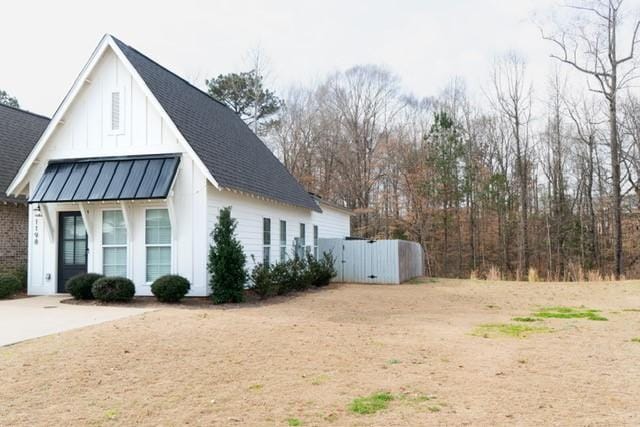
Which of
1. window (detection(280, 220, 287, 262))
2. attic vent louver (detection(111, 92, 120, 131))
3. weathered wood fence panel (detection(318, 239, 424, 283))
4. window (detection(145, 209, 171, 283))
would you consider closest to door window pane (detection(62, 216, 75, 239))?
window (detection(145, 209, 171, 283))

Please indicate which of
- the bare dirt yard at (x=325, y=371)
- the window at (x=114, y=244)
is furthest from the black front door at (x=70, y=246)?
the bare dirt yard at (x=325, y=371)

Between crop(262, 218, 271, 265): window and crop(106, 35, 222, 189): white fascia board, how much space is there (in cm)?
409

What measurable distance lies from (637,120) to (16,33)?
104ft

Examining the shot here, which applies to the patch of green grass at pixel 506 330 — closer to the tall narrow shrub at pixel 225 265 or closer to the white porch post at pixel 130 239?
the tall narrow shrub at pixel 225 265

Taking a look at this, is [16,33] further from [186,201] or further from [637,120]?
[637,120]

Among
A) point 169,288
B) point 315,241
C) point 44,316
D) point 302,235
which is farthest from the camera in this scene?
point 315,241

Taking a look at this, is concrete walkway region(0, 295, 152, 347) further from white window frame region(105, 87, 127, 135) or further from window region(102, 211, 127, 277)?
white window frame region(105, 87, 127, 135)

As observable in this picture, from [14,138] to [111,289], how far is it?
10.2 m

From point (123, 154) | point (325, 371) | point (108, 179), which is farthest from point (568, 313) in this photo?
point (123, 154)

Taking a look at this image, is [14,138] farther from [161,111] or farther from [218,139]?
[161,111]

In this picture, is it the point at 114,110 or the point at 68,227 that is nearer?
the point at 114,110

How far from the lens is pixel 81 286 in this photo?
12.4 m

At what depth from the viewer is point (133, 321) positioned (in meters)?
9.25

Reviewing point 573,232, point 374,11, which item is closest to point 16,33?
point 374,11
